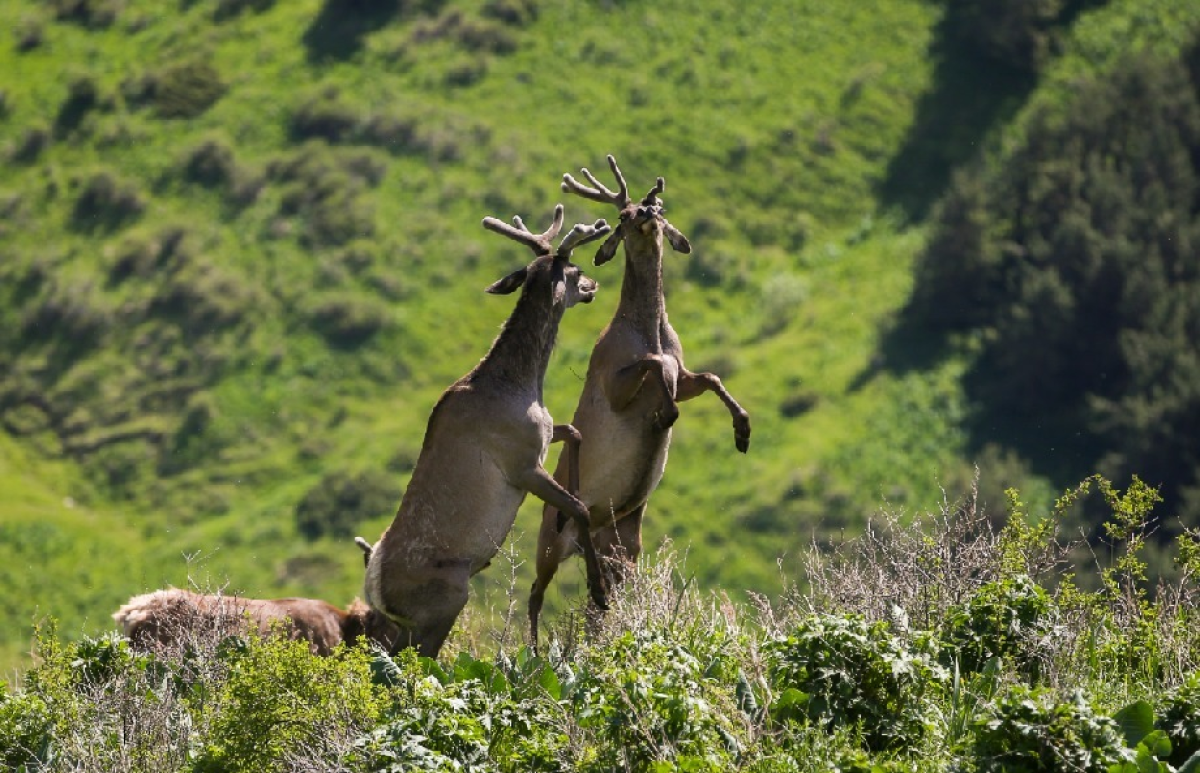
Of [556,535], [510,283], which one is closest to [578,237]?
[510,283]

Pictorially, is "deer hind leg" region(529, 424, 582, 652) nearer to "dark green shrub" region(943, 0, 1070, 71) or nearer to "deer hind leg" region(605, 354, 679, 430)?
"deer hind leg" region(605, 354, 679, 430)

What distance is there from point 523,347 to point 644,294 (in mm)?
1153

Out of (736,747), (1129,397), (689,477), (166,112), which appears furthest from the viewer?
(166,112)

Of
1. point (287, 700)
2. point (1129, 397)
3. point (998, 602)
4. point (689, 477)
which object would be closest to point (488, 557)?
point (287, 700)

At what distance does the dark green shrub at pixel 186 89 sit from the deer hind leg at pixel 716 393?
5037 centimetres

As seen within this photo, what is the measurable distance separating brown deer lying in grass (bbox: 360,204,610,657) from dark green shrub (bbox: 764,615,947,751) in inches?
102

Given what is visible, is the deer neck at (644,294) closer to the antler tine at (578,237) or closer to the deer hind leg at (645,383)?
the deer hind leg at (645,383)

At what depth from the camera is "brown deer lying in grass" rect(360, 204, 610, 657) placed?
35.8 ft

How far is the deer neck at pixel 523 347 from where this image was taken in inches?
446

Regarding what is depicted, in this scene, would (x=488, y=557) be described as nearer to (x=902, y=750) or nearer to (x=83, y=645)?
(x=83, y=645)

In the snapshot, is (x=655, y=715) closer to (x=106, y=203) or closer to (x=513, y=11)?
(x=106, y=203)

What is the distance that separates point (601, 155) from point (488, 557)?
146ft

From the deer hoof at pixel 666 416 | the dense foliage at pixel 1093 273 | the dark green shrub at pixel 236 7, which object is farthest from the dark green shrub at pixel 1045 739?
the dark green shrub at pixel 236 7

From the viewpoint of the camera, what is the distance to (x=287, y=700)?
8.84 m
